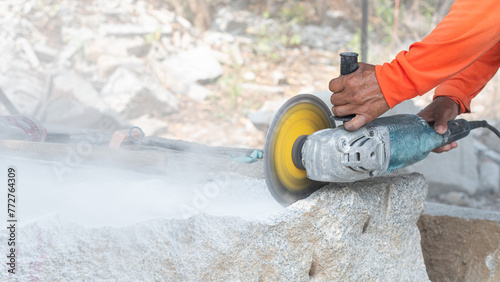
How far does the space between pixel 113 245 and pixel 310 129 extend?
0.99 m

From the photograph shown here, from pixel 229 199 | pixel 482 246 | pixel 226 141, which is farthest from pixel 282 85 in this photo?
pixel 229 199

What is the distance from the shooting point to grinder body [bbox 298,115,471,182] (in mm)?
1906

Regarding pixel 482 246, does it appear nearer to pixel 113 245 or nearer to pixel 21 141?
pixel 113 245

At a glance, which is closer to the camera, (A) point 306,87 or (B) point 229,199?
(B) point 229,199

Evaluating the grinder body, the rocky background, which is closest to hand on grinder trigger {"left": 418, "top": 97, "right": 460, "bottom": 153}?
the grinder body

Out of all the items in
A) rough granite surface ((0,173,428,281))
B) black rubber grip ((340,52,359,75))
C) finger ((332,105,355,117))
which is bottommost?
rough granite surface ((0,173,428,281))

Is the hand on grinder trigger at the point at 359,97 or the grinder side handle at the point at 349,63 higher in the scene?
the grinder side handle at the point at 349,63

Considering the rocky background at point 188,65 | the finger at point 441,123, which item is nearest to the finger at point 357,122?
the finger at point 441,123

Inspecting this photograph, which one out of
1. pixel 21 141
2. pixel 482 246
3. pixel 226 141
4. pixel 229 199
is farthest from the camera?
pixel 226 141

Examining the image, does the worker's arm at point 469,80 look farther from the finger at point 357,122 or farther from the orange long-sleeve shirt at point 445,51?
the finger at point 357,122

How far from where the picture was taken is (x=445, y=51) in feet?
5.89

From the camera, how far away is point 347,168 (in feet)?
6.32

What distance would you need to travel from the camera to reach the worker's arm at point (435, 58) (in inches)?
69.3

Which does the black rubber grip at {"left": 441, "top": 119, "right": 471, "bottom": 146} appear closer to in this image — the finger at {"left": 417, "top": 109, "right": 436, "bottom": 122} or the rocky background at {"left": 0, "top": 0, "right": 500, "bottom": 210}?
the finger at {"left": 417, "top": 109, "right": 436, "bottom": 122}
